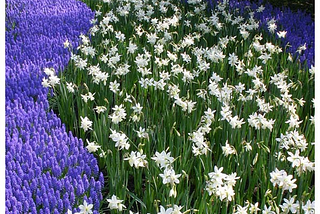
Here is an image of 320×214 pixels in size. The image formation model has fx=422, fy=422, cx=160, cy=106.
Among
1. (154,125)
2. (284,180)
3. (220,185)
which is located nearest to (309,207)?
(284,180)

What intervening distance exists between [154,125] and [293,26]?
3980 millimetres

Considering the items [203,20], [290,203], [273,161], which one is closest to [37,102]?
[273,161]

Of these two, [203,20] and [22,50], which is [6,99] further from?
[203,20]

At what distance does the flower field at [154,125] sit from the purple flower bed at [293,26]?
35mm

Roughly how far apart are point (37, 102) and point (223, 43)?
2.28m

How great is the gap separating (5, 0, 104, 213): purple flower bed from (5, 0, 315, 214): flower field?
1 cm

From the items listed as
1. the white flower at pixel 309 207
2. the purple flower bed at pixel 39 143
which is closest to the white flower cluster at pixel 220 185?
the white flower at pixel 309 207

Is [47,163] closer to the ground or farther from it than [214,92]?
closer to the ground

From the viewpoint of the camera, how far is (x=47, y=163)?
304cm

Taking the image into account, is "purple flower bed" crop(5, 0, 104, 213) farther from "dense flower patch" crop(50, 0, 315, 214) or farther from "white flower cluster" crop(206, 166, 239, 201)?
"white flower cluster" crop(206, 166, 239, 201)

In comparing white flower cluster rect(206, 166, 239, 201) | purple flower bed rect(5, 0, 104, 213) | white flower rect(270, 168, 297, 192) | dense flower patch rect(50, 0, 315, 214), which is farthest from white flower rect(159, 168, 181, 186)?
white flower rect(270, 168, 297, 192)

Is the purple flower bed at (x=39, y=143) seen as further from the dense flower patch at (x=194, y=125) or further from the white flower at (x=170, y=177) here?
the white flower at (x=170, y=177)

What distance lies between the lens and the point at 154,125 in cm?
322
